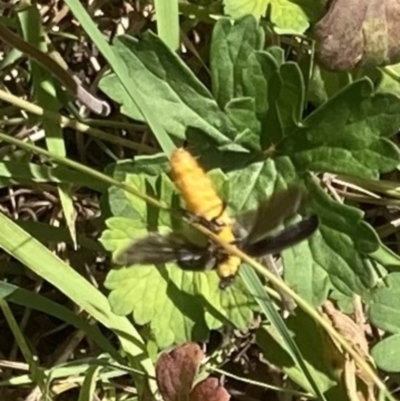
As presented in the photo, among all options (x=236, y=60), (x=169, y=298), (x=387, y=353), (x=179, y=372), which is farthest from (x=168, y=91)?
(x=387, y=353)

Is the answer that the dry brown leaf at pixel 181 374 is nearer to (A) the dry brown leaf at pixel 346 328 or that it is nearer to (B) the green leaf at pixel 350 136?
(A) the dry brown leaf at pixel 346 328

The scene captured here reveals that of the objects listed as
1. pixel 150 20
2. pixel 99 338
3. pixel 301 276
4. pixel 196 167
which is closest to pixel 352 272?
pixel 301 276

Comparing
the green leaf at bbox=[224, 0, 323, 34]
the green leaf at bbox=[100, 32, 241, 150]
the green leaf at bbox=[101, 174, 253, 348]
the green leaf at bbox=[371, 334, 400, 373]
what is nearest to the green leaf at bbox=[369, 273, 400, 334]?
the green leaf at bbox=[371, 334, 400, 373]

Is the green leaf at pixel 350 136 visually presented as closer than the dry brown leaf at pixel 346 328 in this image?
Yes

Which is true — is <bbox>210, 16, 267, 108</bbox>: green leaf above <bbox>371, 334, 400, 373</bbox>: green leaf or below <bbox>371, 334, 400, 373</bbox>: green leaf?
above

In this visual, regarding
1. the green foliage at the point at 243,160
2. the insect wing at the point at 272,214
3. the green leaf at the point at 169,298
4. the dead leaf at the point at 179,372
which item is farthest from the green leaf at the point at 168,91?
the dead leaf at the point at 179,372

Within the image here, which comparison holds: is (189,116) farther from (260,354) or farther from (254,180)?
(260,354)

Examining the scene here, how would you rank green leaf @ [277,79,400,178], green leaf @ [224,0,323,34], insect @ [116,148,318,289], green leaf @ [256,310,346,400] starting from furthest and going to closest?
green leaf @ [256,310,346,400]
green leaf @ [224,0,323,34]
green leaf @ [277,79,400,178]
insect @ [116,148,318,289]

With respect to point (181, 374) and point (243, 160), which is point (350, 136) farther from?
point (181, 374)

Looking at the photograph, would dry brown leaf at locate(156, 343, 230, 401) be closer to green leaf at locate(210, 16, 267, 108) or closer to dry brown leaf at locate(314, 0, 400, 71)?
green leaf at locate(210, 16, 267, 108)
